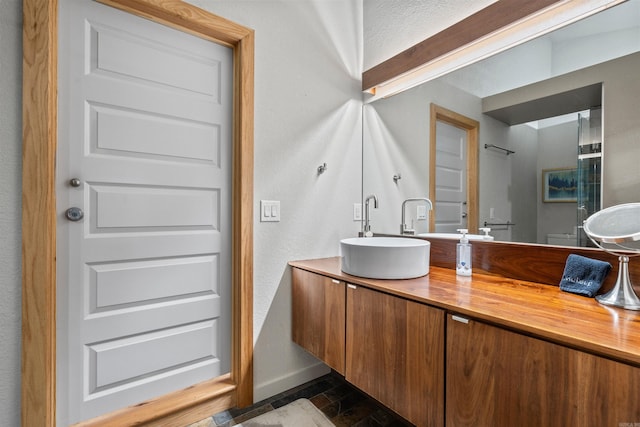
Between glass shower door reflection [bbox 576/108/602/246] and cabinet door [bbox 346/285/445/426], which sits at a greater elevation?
glass shower door reflection [bbox 576/108/602/246]

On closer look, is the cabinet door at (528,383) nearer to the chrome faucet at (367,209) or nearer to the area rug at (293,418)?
the area rug at (293,418)

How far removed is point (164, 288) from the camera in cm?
138

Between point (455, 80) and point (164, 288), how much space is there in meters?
1.74

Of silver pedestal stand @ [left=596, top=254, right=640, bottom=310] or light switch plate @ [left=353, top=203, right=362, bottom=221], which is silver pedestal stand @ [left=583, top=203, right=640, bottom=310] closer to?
silver pedestal stand @ [left=596, top=254, right=640, bottom=310]

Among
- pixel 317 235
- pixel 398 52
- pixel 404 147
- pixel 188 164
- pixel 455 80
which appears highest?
pixel 398 52

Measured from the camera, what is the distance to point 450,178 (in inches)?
Answer: 62.7

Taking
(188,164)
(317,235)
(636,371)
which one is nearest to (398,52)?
(317,235)

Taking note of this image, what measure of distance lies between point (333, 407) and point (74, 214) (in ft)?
4.82

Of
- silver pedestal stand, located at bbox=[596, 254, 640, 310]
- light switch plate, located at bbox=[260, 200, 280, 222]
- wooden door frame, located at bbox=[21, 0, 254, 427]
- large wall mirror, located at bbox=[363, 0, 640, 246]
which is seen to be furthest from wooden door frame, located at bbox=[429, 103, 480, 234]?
wooden door frame, located at bbox=[21, 0, 254, 427]

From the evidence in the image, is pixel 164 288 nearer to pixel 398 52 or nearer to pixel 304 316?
pixel 304 316

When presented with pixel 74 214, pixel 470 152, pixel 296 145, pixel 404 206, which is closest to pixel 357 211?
pixel 404 206

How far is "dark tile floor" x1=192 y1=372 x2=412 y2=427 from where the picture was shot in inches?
55.7

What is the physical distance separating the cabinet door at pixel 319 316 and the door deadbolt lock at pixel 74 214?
99 cm

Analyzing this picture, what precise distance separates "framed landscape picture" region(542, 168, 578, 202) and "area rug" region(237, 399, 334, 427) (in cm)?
138
